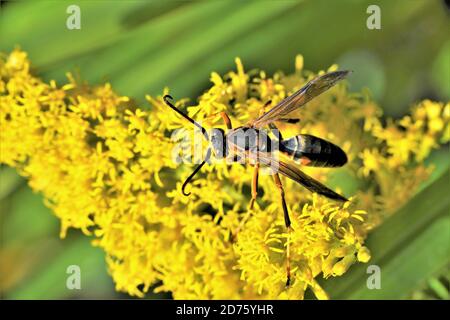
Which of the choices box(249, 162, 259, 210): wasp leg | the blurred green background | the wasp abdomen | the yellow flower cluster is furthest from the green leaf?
the wasp abdomen

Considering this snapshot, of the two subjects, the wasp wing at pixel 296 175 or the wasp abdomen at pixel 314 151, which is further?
the wasp abdomen at pixel 314 151

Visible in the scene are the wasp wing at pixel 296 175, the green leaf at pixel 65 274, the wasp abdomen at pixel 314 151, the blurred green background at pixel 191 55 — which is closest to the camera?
the wasp wing at pixel 296 175

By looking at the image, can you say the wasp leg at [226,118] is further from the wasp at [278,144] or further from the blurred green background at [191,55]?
the blurred green background at [191,55]

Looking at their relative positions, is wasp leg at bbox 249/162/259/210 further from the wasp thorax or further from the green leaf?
the green leaf

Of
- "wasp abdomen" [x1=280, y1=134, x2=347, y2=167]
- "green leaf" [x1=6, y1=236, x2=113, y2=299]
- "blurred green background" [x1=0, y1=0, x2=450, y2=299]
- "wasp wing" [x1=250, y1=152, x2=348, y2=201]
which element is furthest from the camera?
"green leaf" [x1=6, y1=236, x2=113, y2=299]

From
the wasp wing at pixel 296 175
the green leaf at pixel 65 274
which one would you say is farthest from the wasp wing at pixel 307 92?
the green leaf at pixel 65 274

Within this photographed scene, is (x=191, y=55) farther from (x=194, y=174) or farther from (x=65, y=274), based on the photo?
(x=65, y=274)

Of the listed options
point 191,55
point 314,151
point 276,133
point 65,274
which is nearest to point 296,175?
point 314,151

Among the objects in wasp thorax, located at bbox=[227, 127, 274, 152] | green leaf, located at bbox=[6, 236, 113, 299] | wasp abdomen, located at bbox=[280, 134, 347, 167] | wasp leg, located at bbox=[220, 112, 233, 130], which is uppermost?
wasp leg, located at bbox=[220, 112, 233, 130]

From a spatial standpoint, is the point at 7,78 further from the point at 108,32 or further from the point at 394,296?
the point at 394,296

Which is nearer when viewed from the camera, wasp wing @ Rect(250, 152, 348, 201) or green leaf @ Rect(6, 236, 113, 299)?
wasp wing @ Rect(250, 152, 348, 201)
